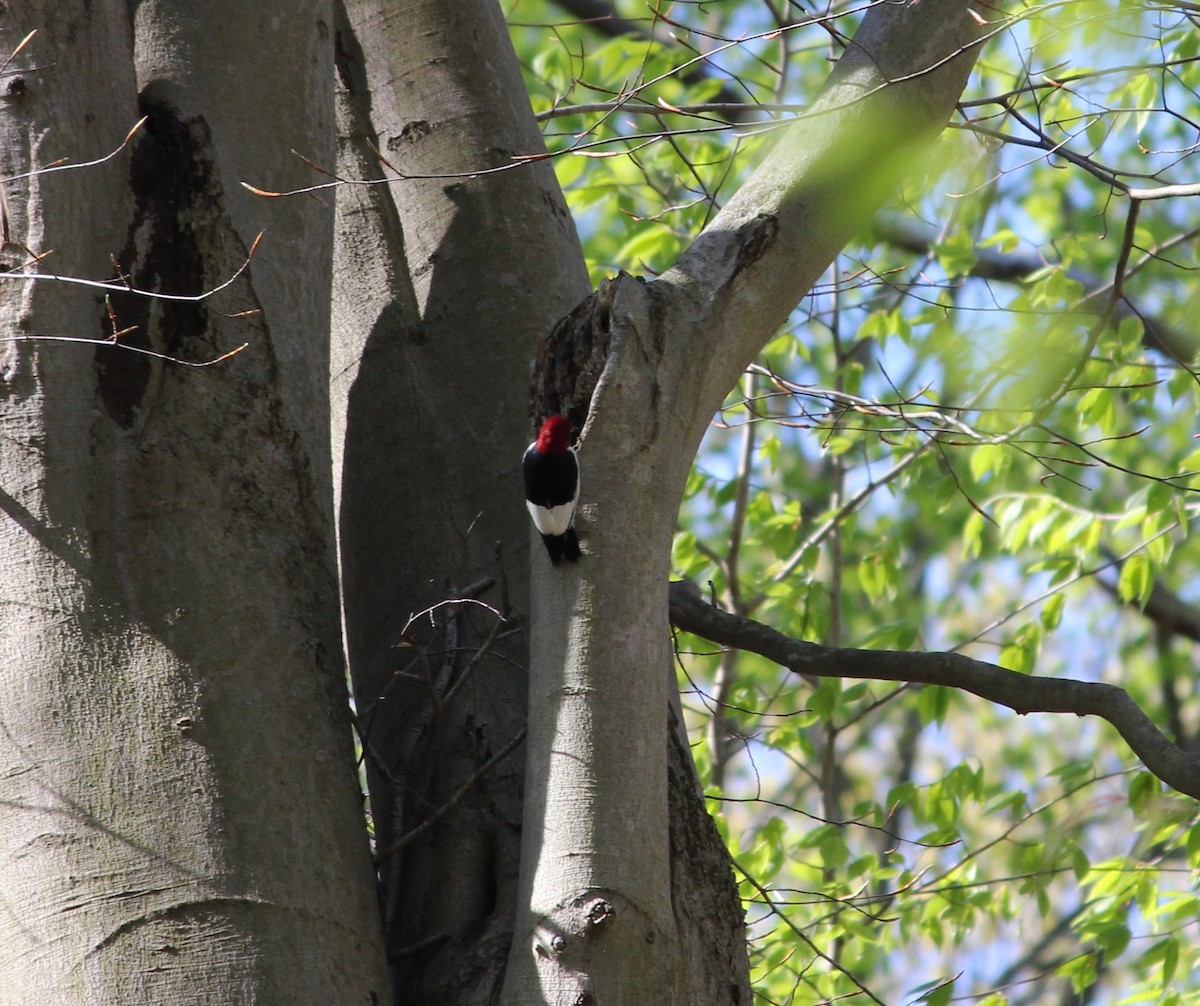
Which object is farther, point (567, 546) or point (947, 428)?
point (947, 428)

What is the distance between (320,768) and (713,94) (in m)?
3.99

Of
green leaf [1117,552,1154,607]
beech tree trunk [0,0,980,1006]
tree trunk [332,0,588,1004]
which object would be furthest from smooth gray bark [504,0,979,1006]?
green leaf [1117,552,1154,607]

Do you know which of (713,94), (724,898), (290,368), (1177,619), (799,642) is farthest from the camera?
(1177,619)

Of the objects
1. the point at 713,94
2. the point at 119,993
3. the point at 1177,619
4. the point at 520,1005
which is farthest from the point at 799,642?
the point at 1177,619

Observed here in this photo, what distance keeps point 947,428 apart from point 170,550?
284cm

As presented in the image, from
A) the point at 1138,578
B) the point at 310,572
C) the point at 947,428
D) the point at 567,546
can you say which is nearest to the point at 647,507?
the point at 567,546

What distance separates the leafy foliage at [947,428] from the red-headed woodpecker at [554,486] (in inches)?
19.5

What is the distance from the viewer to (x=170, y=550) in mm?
1762

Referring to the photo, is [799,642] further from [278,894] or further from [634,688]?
[278,894]

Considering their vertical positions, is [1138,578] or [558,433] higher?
[1138,578]

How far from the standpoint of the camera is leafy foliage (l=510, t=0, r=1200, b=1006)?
2.33m

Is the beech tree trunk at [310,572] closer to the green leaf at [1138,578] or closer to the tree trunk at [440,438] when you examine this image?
the tree trunk at [440,438]

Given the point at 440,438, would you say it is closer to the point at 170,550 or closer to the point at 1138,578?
the point at 170,550

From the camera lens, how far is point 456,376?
8.07ft
